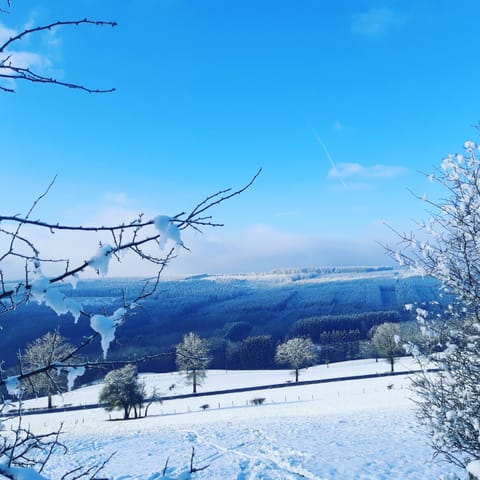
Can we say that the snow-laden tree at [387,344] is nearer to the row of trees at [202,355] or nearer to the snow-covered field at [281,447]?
the row of trees at [202,355]

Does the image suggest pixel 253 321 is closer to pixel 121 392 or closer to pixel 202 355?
pixel 202 355

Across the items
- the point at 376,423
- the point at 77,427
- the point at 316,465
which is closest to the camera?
the point at 316,465

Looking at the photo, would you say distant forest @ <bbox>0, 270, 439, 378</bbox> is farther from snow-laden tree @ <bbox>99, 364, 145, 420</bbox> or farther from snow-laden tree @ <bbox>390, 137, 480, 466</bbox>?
snow-laden tree @ <bbox>99, 364, 145, 420</bbox>

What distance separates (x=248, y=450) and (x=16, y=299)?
710 inches

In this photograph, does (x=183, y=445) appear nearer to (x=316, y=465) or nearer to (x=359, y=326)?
(x=316, y=465)

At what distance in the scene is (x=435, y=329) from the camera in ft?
22.2

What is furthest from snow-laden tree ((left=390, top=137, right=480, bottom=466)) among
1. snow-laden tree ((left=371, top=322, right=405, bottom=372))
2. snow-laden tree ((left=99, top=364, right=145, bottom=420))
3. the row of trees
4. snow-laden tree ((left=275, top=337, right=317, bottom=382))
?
snow-laden tree ((left=275, top=337, right=317, bottom=382))

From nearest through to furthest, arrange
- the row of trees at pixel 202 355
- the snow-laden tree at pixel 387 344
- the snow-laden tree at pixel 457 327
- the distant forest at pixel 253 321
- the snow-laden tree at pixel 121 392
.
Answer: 1. the snow-laden tree at pixel 457 327
2. the row of trees at pixel 202 355
3. the snow-laden tree at pixel 121 392
4. the snow-laden tree at pixel 387 344
5. the distant forest at pixel 253 321

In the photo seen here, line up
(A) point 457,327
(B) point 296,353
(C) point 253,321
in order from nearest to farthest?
(A) point 457,327
(B) point 296,353
(C) point 253,321

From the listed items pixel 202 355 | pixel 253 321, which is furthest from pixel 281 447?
pixel 253 321

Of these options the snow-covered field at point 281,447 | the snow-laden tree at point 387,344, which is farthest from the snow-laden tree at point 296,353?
the snow-covered field at point 281,447

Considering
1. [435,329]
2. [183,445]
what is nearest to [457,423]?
[435,329]

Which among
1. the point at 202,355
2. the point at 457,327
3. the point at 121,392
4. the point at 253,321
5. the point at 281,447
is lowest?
the point at 253,321

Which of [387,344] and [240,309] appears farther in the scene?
[240,309]
